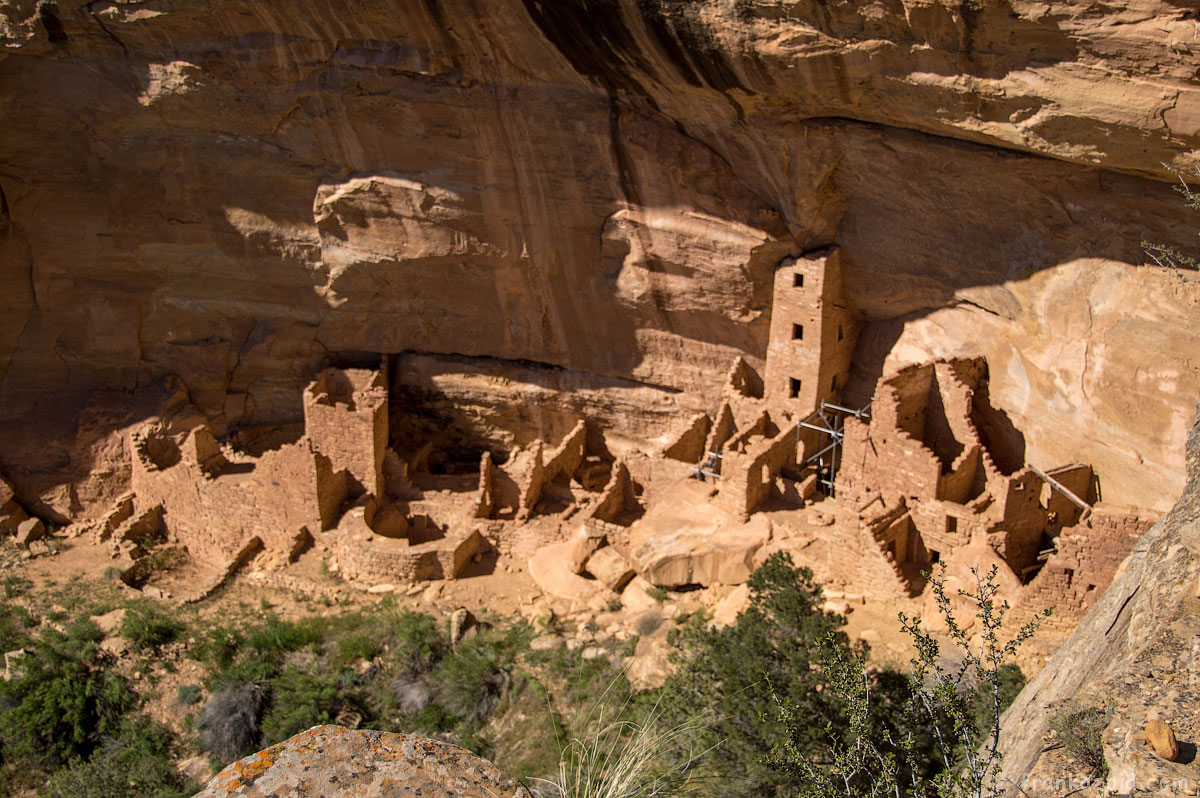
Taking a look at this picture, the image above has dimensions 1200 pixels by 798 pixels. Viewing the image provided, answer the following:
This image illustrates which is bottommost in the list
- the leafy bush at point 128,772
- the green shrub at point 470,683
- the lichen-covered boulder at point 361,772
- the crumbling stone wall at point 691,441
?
the leafy bush at point 128,772

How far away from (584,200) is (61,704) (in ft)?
28.7

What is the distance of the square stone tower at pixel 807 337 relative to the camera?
45.9ft

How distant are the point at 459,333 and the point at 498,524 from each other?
3126mm

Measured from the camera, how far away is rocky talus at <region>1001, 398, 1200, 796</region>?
227 inches

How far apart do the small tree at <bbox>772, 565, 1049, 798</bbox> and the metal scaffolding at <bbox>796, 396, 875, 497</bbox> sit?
9.08ft

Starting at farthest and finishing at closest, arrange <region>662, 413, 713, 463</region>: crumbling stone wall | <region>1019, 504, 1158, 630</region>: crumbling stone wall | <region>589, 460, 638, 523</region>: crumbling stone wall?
<region>662, 413, 713, 463</region>: crumbling stone wall
<region>589, 460, 638, 523</region>: crumbling stone wall
<region>1019, 504, 1158, 630</region>: crumbling stone wall

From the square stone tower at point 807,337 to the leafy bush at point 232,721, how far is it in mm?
7401

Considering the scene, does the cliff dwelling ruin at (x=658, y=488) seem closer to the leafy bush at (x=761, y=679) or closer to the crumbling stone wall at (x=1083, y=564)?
the crumbling stone wall at (x=1083, y=564)

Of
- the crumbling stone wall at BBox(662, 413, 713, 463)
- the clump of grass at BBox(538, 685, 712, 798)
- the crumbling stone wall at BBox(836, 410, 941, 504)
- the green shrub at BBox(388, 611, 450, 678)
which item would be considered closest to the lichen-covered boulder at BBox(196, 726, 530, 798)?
the clump of grass at BBox(538, 685, 712, 798)

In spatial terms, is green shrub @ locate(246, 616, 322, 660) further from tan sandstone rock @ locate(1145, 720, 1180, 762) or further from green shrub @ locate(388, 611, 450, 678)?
tan sandstone rock @ locate(1145, 720, 1180, 762)

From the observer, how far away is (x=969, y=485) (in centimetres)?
1311

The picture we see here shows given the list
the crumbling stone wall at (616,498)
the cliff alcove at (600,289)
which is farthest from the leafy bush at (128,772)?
the crumbling stone wall at (616,498)

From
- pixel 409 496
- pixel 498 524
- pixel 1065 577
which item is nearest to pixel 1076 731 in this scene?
pixel 1065 577

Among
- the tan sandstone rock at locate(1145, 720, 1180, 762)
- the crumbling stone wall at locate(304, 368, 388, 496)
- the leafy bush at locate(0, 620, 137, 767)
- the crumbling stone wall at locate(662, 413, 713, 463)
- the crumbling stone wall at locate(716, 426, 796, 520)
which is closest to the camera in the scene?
the tan sandstone rock at locate(1145, 720, 1180, 762)
